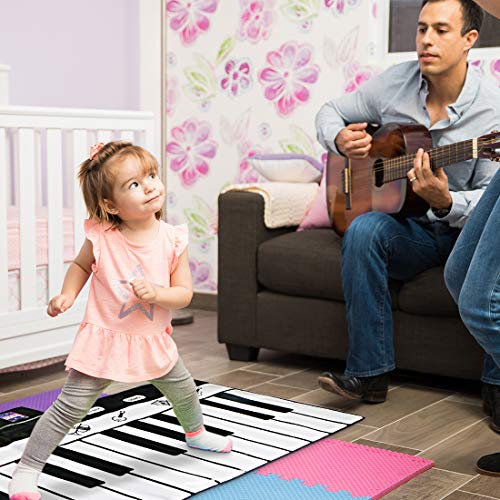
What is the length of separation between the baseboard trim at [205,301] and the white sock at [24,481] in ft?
7.12

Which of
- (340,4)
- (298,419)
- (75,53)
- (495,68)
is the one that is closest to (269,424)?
(298,419)

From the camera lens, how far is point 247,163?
367cm

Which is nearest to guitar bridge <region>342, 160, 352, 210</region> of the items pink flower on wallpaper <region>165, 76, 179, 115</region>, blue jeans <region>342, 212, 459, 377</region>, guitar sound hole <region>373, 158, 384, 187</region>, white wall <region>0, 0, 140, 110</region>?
guitar sound hole <region>373, 158, 384, 187</region>

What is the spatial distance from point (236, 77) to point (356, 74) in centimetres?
55

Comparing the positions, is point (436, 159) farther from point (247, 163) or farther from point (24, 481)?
point (247, 163)

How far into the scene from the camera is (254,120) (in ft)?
12.0

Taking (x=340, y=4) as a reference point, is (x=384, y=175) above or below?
below

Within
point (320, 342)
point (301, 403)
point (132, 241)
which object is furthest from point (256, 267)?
point (132, 241)

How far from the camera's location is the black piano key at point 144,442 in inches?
77.0

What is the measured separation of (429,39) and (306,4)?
1134 millimetres

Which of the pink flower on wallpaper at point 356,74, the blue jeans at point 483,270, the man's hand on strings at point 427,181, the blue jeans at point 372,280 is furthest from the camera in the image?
the pink flower on wallpaper at point 356,74

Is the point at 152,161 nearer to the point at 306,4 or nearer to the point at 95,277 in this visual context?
the point at 95,277

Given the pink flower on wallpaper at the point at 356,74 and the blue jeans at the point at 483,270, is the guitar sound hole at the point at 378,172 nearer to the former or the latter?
the blue jeans at the point at 483,270

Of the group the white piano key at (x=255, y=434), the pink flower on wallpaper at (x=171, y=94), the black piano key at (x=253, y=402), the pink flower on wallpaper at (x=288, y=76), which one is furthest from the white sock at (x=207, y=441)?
the pink flower on wallpaper at (x=171, y=94)
